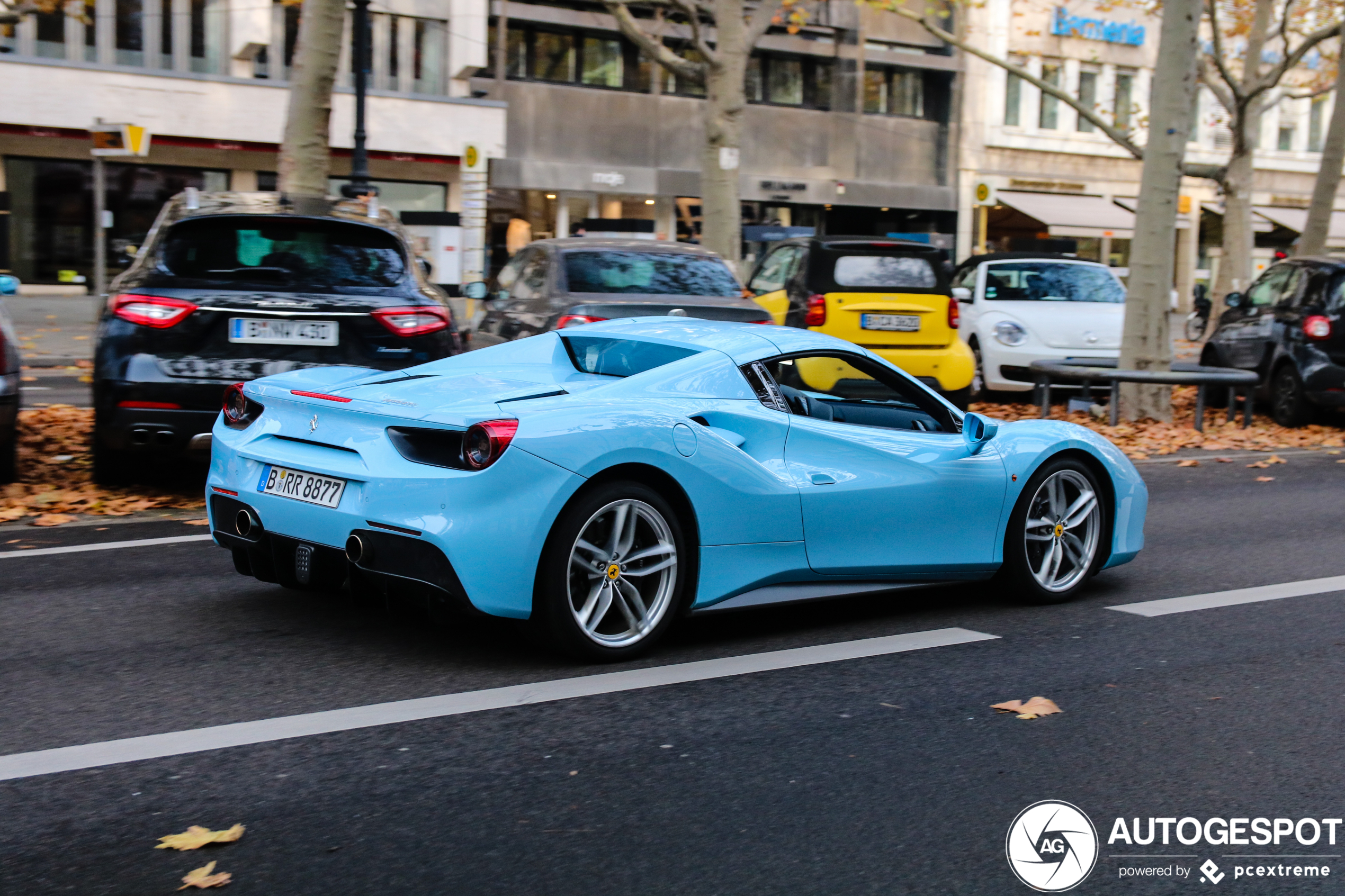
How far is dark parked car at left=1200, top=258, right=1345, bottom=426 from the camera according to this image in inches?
549

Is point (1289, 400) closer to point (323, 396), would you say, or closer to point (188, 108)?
point (323, 396)

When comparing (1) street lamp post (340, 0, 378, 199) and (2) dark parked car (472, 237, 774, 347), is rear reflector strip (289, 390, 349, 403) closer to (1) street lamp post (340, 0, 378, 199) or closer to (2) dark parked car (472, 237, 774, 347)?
(2) dark parked car (472, 237, 774, 347)

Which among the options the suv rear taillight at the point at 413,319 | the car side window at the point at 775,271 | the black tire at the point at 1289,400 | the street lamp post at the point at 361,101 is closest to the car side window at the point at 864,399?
the suv rear taillight at the point at 413,319

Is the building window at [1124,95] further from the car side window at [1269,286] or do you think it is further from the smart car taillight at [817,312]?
the smart car taillight at [817,312]

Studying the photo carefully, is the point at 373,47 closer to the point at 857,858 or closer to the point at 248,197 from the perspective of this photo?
the point at 248,197

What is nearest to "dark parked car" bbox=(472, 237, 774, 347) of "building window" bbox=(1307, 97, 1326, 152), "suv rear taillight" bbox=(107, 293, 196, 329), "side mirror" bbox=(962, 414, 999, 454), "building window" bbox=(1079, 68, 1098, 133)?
"suv rear taillight" bbox=(107, 293, 196, 329)

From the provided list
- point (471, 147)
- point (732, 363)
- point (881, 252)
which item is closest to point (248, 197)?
point (732, 363)

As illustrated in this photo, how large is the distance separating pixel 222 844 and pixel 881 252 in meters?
11.5

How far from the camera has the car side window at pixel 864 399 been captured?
5973 mm

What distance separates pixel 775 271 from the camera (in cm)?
1541

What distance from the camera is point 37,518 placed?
25.5 ft

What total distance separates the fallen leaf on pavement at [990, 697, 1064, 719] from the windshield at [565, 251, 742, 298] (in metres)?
6.92

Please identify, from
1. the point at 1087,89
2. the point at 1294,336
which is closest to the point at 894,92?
the point at 1087,89

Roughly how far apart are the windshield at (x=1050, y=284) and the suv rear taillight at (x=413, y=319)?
919 centimetres
